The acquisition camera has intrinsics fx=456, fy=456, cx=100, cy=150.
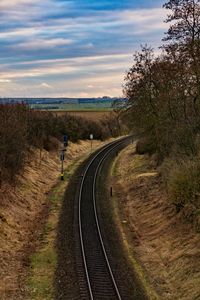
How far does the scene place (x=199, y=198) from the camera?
67.3 ft

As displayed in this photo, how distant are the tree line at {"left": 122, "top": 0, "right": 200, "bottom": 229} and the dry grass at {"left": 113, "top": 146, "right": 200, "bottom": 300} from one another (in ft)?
5.06

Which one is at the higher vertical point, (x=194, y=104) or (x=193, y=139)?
(x=194, y=104)

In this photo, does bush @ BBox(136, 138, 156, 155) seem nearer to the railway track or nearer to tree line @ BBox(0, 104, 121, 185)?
tree line @ BBox(0, 104, 121, 185)

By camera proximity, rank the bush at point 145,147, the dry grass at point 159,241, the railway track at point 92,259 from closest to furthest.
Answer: the railway track at point 92,259
the dry grass at point 159,241
the bush at point 145,147

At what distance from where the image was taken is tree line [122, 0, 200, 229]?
22398 mm

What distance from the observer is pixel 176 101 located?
33062mm

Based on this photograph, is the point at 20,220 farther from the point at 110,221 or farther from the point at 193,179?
the point at 193,179

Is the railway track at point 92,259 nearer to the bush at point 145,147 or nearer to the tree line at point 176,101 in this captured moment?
the tree line at point 176,101

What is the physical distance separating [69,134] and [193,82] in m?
39.1

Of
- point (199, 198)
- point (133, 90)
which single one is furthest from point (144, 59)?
point (199, 198)

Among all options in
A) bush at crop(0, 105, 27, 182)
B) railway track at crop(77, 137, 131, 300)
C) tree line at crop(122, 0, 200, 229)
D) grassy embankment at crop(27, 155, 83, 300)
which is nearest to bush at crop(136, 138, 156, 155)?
tree line at crop(122, 0, 200, 229)

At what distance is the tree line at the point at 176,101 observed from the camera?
73.5 ft

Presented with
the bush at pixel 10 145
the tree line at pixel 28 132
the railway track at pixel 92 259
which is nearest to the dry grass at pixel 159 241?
the railway track at pixel 92 259

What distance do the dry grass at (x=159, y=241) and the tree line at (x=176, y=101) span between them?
1.54 metres
